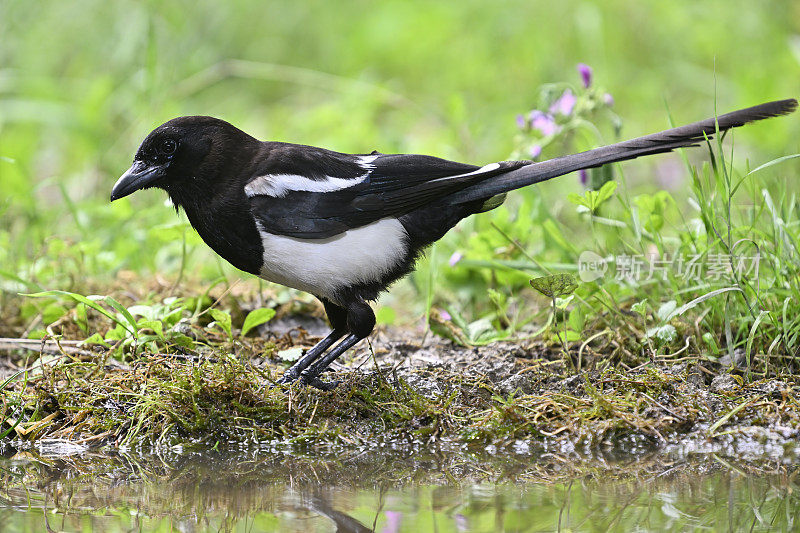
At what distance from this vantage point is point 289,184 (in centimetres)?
358

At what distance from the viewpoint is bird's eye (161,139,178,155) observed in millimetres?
3635

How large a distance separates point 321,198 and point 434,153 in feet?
8.77

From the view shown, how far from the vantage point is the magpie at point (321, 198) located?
3529 millimetres

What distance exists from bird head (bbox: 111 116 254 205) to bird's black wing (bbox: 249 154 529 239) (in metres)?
0.23

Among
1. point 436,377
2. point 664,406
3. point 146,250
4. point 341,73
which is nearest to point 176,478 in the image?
point 436,377

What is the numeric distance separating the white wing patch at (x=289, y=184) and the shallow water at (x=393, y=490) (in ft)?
3.25

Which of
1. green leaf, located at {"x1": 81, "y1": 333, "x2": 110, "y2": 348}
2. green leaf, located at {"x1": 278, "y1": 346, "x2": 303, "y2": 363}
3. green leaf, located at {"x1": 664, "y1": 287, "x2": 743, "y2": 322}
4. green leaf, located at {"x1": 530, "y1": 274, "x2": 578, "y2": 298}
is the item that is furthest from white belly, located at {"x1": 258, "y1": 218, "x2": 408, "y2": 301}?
green leaf, located at {"x1": 664, "y1": 287, "x2": 743, "y2": 322}

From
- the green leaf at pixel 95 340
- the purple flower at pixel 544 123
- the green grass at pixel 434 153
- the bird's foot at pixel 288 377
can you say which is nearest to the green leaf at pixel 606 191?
the green grass at pixel 434 153

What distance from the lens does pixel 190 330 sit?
13.1ft

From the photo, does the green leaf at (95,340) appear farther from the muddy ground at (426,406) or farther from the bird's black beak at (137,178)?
the bird's black beak at (137,178)

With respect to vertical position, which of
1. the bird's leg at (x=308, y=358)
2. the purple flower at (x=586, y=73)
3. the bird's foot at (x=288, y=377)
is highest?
the purple flower at (x=586, y=73)

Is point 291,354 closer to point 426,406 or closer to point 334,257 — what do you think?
point 334,257

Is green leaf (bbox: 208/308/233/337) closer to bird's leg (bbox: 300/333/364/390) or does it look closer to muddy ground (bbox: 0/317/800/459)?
muddy ground (bbox: 0/317/800/459)

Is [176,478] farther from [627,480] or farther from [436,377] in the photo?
[627,480]
